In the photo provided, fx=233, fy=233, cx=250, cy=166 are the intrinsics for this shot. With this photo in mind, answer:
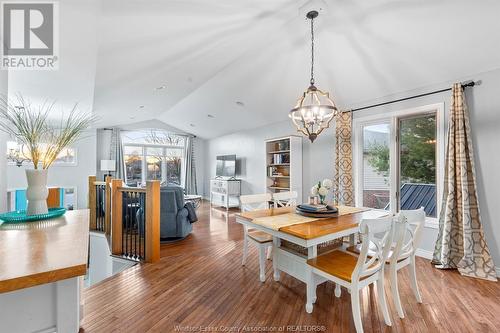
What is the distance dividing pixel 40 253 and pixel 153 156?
8.04m

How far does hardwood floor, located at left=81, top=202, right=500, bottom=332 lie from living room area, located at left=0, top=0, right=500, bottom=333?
0.06 ft

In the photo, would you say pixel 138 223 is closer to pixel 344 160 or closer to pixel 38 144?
pixel 38 144

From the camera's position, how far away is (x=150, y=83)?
3.83m

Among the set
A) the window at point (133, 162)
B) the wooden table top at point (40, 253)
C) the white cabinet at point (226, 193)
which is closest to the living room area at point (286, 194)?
the wooden table top at point (40, 253)

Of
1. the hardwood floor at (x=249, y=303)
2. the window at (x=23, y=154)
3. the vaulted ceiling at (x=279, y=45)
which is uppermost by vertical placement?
the vaulted ceiling at (x=279, y=45)

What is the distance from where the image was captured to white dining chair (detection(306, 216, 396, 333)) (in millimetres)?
1672

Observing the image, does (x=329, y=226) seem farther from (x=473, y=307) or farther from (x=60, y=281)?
(x=60, y=281)

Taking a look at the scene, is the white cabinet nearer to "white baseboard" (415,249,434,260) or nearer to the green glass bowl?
"white baseboard" (415,249,434,260)

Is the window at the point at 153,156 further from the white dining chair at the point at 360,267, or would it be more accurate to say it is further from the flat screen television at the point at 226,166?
the white dining chair at the point at 360,267

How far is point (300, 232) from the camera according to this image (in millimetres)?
1932

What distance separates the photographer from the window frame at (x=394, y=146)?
315 centimetres

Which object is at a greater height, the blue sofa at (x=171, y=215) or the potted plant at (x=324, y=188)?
the potted plant at (x=324, y=188)

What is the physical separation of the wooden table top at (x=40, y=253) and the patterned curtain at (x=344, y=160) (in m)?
3.80

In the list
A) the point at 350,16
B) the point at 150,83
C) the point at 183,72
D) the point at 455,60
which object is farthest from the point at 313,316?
the point at 150,83
